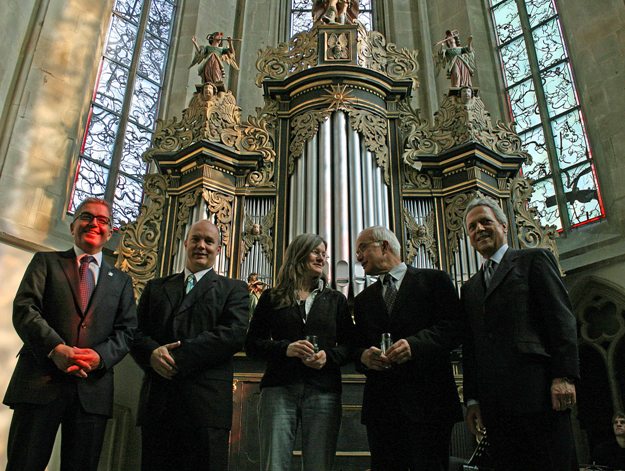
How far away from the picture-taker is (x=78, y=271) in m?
2.74

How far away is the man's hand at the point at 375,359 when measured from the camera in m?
2.52

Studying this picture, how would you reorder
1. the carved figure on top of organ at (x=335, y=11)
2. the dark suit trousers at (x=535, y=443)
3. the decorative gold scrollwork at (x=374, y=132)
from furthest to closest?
the carved figure on top of organ at (x=335, y=11), the decorative gold scrollwork at (x=374, y=132), the dark suit trousers at (x=535, y=443)

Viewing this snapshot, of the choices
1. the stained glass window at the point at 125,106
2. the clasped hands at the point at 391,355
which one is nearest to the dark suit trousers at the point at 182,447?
the clasped hands at the point at 391,355

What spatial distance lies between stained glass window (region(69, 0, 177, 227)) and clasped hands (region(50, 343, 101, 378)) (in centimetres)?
496

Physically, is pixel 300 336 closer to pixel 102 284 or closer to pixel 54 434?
pixel 102 284

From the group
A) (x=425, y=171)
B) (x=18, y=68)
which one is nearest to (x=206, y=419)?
(x=425, y=171)

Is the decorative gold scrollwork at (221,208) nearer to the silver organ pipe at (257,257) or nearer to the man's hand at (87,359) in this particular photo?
the silver organ pipe at (257,257)

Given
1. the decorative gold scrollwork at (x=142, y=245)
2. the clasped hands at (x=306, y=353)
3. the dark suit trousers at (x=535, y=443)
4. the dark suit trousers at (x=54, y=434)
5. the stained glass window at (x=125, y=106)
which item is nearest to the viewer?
the dark suit trousers at (x=535, y=443)

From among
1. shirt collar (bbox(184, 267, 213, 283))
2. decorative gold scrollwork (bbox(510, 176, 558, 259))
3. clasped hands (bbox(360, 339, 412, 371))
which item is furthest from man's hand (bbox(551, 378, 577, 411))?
decorative gold scrollwork (bbox(510, 176, 558, 259))

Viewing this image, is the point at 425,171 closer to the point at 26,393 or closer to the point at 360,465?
the point at 360,465

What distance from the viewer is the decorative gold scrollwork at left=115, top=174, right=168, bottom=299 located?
562 centimetres

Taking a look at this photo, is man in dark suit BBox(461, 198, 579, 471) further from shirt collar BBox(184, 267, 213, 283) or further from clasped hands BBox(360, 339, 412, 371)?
shirt collar BBox(184, 267, 213, 283)

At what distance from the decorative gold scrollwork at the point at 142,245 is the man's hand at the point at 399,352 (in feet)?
11.2

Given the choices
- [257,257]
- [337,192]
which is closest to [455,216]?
[337,192]
